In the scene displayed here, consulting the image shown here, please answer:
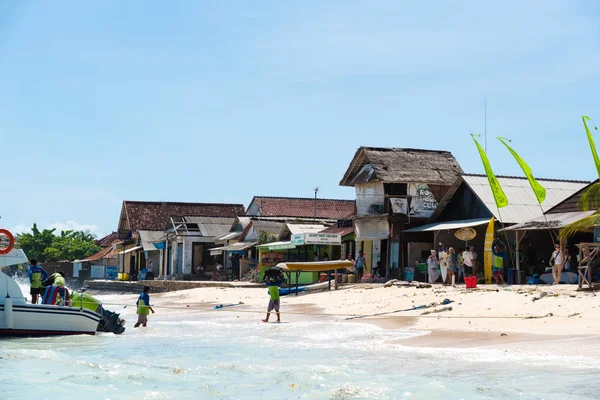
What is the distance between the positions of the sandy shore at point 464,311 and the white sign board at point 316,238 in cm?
400

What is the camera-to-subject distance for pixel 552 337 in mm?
15125

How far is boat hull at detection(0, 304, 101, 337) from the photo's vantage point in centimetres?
1808

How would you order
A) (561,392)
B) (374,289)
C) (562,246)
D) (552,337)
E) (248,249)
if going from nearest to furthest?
1. (561,392)
2. (552,337)
3. (562,246)
4. (374,289)
5. (248,249)

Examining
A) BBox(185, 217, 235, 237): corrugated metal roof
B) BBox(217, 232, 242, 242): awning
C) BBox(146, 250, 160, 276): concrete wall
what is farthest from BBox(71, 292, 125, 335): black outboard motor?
BBox(146, 250, 160, 276): concrete wall

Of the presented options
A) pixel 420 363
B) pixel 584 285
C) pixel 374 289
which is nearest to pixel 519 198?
pixel 374 289

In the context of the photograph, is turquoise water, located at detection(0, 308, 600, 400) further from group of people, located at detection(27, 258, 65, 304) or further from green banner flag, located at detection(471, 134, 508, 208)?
green banner flag, located at detection(471, 134, 508, 208)

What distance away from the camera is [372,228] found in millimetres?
34156

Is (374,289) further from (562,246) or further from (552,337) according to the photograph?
(552,337)

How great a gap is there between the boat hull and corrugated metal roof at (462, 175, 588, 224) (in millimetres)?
14775

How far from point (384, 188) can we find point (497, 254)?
28.7 ft

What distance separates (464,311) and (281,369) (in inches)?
313

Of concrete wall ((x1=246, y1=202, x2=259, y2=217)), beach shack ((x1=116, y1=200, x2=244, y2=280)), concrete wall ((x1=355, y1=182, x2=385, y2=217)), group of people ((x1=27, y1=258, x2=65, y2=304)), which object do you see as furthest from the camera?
concrete wall ((x1=246, y1=202, x2=259, y2=217))

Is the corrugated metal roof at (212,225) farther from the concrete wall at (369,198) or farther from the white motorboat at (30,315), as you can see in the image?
the white motorboat at (30,315)

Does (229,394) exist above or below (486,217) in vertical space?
below
